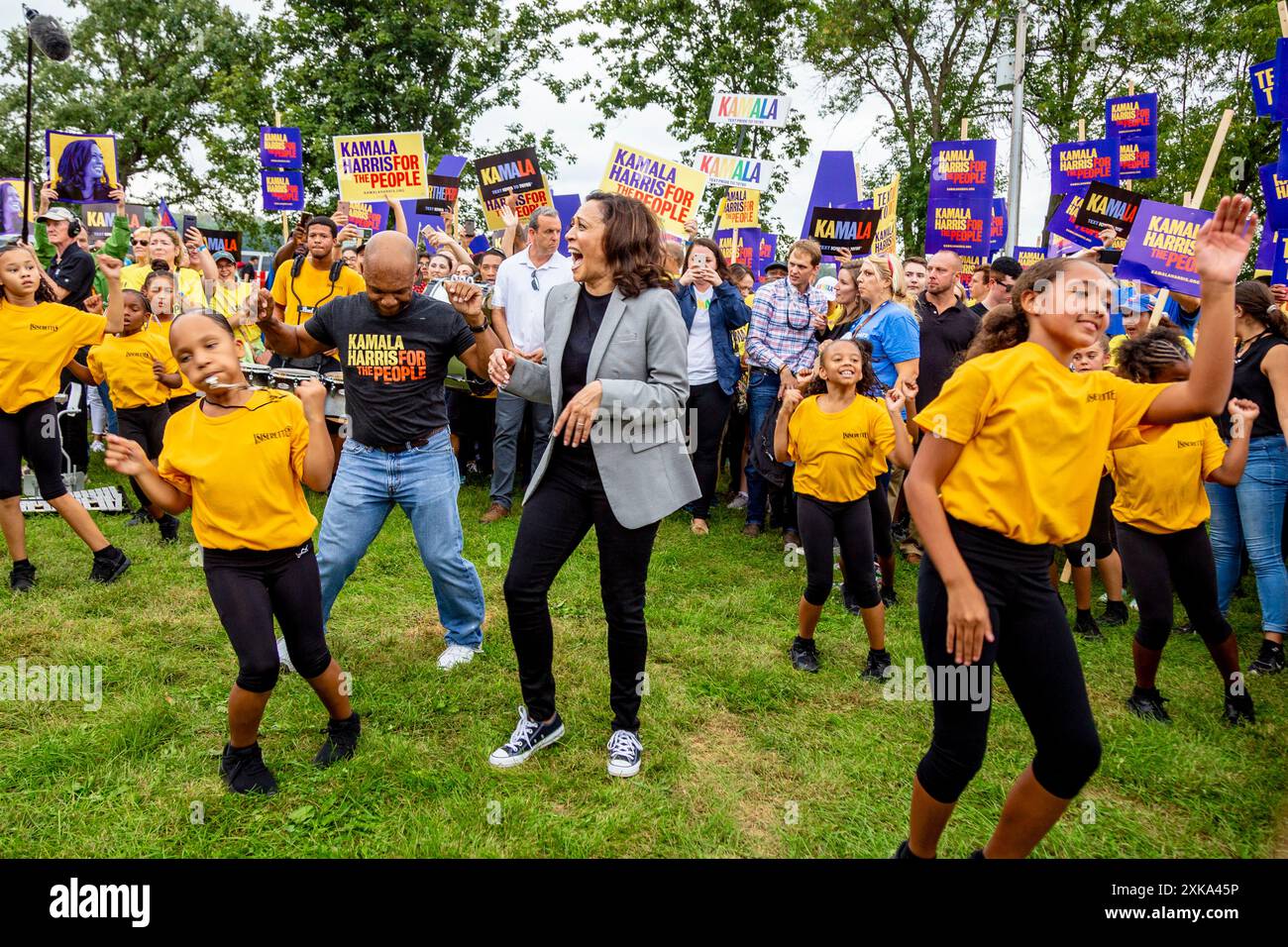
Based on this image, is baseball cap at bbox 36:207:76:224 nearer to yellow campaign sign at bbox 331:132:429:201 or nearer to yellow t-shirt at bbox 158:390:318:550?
yellow campaign sign at bbox 331:132:429:201

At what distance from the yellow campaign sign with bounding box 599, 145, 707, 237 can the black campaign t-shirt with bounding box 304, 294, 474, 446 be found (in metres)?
4.11

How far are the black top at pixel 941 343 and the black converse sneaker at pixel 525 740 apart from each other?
4303mm

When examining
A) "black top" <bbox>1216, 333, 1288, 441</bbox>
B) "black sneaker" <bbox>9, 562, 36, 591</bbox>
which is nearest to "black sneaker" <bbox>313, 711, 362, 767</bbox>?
"black sneaker" <bbox>9, 562, 36, 591</bbox>

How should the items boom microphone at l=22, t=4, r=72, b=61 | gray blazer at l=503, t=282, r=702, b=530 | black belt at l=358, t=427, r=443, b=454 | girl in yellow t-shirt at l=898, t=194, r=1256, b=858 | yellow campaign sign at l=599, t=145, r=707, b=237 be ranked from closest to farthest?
girl in yellow t-shirt at l=898, t=194, r=1256, b=858 < gray blazer at l=503, t=282, r=702, b=530 < black belt at l=358, t=427, r=443, b=454 < boom microphone at l=22, t=4, r=72, b=61 < yellow campaign sign at l=599, t=145, r=707, b=237

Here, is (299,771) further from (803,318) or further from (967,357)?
(803,318)

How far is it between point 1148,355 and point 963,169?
745 cm

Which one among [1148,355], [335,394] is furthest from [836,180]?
[1148,355]

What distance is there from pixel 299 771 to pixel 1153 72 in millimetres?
27677

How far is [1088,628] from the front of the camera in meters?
5.49

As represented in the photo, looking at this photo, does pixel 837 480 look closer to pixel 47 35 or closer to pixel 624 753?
pixel 624 753

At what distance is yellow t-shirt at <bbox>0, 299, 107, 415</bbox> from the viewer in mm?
5242

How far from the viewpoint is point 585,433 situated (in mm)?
3258

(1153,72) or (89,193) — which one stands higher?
(1153,72)
